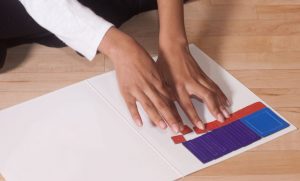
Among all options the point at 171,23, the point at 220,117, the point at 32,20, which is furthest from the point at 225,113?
the point at 32,20

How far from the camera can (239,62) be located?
120cm

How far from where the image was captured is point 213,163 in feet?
3.11

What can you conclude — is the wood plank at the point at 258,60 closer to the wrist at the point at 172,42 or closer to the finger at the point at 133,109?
the wrist at the point at 172,42

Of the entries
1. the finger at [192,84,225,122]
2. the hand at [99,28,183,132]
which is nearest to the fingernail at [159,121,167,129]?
the hand at [99,28,183,132]

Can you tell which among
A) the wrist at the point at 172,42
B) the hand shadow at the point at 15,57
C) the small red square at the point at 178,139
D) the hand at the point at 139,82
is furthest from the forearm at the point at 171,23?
the hand shadow at the point at 15,57

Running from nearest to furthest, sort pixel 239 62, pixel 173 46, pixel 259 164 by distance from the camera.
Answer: pixel 259 164 < pixel 173 46 < pixel 239 62

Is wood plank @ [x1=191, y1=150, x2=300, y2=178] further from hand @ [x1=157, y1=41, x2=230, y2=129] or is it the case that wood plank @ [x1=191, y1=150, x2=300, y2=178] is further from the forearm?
the forearm

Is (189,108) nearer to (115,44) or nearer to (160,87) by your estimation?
(160,87)

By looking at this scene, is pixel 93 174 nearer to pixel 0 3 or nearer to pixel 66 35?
pixel 66 35

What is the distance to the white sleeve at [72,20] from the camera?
1.02 metres

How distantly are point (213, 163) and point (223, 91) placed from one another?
0.19 metres

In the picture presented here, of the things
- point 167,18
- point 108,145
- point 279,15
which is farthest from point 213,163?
point 279,15

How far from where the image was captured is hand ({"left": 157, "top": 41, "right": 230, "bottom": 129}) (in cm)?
101

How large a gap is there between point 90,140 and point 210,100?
0.23 metres
